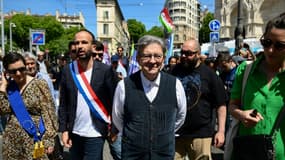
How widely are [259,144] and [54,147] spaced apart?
2189mm

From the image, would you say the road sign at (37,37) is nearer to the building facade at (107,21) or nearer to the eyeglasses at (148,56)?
the eyeglasses at (148,56)

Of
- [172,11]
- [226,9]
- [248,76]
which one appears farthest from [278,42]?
[172,11]

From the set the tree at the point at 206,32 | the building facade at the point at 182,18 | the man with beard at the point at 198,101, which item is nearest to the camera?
the man with beard at the point at 198,101

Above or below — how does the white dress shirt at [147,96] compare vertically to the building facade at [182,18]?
below

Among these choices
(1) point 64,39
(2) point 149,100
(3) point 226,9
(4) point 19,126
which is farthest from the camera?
(1) point 64,39

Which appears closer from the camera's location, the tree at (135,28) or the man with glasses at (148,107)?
the man with glasses at (148,107)

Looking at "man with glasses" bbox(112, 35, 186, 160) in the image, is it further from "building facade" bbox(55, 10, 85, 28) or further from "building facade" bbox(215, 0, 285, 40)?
"building facade" bbox(55, 10, 85, 28)

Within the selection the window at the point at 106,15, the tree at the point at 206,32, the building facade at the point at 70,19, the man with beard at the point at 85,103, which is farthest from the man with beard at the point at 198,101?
the building facade at the point at 70,19

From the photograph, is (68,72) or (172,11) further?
(172,11)

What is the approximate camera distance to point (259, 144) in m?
2.32

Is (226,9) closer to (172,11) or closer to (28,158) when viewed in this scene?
(28,158)

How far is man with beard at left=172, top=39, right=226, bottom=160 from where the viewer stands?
4047 millimetres

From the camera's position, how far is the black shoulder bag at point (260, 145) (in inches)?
90.0

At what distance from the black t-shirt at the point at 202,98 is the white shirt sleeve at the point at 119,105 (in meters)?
1.10
